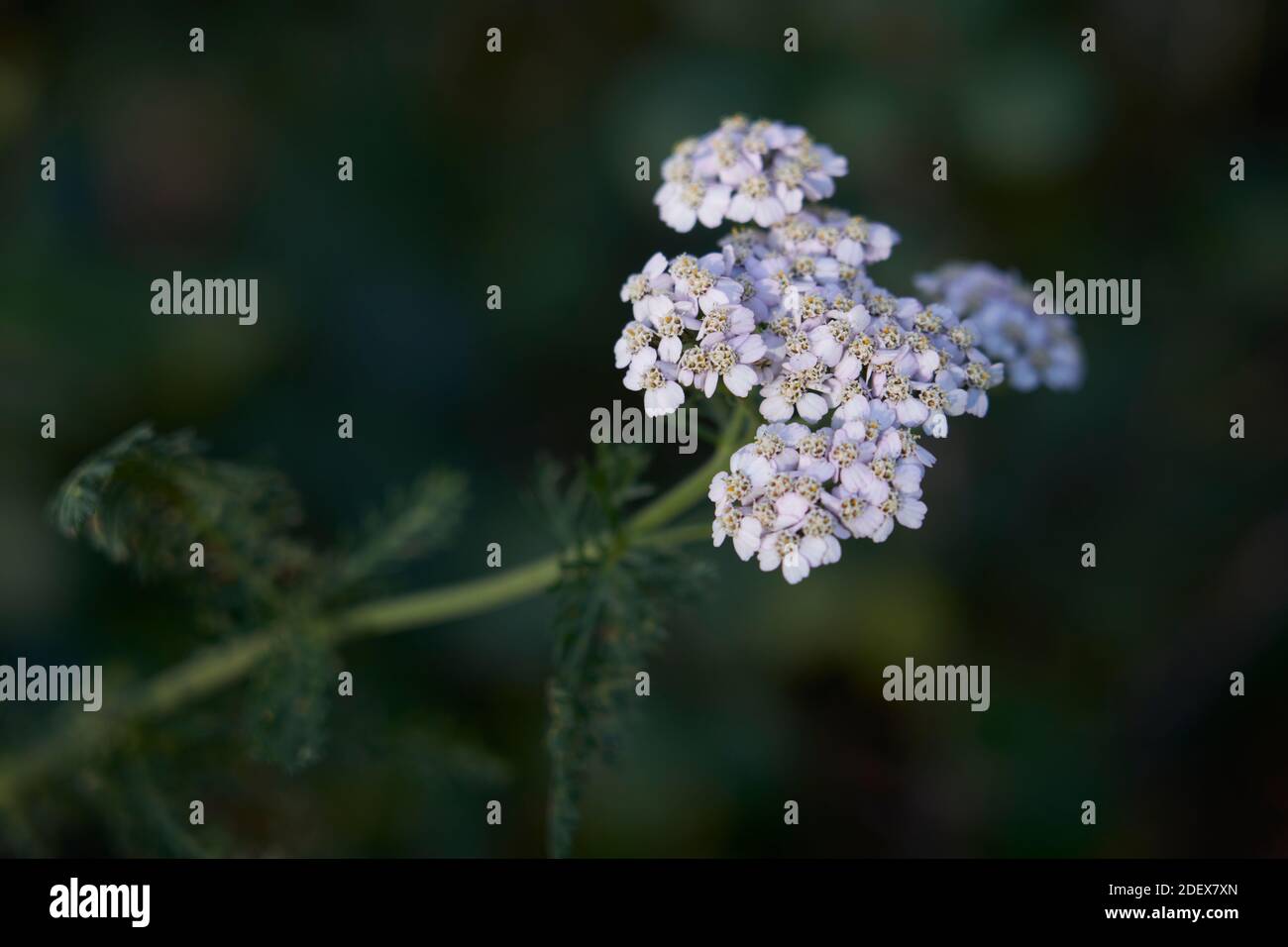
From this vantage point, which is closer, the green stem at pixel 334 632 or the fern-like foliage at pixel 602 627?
the fern-like foliage at pixel 602 627

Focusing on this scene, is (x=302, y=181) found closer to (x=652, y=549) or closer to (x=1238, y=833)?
(x=652, y=549)

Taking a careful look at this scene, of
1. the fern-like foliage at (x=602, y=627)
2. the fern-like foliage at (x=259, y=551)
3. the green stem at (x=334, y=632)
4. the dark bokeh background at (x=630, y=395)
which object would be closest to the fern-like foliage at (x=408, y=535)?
the fern-like foliage at (x=259, y=551)

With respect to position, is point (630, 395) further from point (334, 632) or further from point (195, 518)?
point (195, 518)

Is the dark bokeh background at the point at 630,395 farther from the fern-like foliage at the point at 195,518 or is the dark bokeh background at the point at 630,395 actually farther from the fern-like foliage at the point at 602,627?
the fern-like foliage at the point at 602,627

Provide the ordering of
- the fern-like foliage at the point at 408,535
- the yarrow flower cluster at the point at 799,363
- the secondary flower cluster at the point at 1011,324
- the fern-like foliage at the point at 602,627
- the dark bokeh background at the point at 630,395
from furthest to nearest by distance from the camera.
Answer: the dark bokeh background at the point at 630,395
the fern-like foliage at the point at 408,535
the secondary flower cluster at the point at 1011,324
the fern-like foliage at the point at 602,627
the yarrow flower cluster at the point at 799,363

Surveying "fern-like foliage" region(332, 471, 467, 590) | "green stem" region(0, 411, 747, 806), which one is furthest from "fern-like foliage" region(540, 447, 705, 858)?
"fern-like foliage" region(332, 471, 467, 590)

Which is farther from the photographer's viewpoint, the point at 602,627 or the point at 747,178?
the point at 602,627

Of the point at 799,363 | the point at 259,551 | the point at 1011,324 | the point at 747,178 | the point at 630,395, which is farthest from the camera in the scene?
the point at 630,395

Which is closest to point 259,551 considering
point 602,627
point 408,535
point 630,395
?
point 408,535
